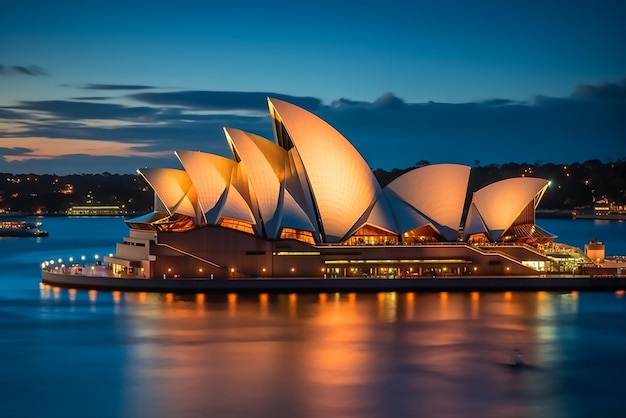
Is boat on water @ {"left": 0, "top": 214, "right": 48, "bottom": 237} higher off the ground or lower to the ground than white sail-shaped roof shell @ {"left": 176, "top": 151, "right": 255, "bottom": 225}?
lower

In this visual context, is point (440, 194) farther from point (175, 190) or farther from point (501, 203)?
point (175, 190)

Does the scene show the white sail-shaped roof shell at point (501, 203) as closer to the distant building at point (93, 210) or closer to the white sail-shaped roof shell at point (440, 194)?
the white sail-shaped roof shell at point (440, 194)

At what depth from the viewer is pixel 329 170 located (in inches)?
1767

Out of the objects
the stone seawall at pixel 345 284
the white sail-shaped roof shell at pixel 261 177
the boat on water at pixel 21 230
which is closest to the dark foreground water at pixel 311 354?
the stone seawall at pixel 345 284

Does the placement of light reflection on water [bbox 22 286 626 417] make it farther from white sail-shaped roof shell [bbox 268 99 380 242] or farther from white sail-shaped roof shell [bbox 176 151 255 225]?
white sail-shaped roof shell [bbox 268 99 380 242]

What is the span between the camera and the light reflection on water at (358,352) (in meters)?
24.1

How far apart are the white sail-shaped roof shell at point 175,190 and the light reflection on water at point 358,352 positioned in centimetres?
524

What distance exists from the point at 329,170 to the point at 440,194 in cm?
603

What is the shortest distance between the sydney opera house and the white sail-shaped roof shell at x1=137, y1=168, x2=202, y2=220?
50 mm

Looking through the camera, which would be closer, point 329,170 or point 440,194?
point 329,170

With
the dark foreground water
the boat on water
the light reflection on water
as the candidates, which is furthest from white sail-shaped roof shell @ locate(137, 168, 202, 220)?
the boat on water

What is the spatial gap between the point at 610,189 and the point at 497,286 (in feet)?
446

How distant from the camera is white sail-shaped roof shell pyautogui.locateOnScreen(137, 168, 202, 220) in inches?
1766

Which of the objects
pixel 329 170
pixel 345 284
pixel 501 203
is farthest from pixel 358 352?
pixel 501 203
